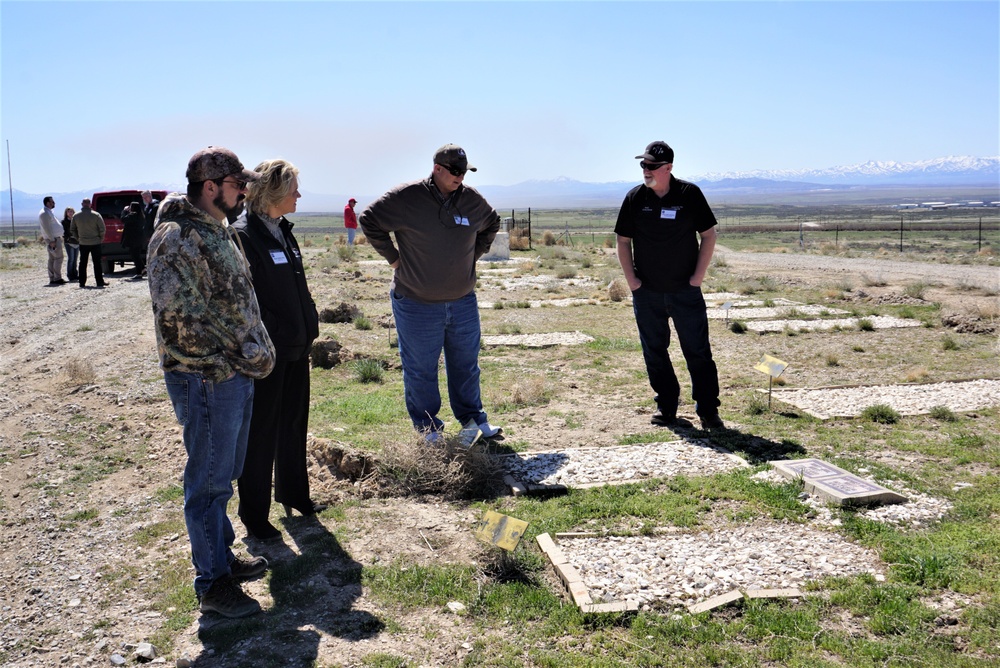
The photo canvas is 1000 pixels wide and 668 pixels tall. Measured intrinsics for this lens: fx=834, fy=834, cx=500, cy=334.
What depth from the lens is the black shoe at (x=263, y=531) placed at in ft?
15.5

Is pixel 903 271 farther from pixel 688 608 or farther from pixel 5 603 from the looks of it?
pixel 5 603

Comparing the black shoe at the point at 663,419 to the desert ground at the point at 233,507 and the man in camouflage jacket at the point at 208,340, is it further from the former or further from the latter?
A: the man in camouflage jacket at the point at 208,340

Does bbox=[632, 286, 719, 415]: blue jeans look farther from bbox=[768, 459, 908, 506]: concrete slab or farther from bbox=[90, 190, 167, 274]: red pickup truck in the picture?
bbox=[90, 190, 167, 274]: red pickup truck

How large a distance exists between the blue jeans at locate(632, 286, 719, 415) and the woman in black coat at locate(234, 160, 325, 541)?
3207mm

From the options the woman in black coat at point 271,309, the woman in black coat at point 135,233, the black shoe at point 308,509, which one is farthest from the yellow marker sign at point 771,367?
the woman in black coat at point 135,233

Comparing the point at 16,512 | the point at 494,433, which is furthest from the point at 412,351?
the point at 16,512

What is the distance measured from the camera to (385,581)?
4.22 metres

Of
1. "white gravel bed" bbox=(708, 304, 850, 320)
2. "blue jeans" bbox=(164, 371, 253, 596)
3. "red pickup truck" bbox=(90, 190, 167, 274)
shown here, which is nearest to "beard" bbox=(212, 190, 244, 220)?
"blue jeans" bbox=(164, 371, 253, 596)

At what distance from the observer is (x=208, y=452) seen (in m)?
3.78

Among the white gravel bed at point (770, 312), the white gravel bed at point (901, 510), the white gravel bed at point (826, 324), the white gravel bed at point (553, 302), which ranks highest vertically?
the white gravel bed at point (553, 302)

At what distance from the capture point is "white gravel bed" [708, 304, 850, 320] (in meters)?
13.5

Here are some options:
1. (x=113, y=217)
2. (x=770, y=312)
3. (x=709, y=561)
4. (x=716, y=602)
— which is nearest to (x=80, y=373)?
(x=709, y=561)

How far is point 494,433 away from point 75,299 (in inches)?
504

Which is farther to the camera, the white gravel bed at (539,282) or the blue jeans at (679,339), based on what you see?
the white gravel bed at (539,282)
